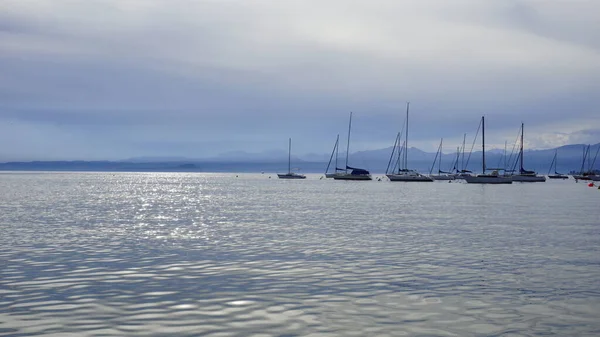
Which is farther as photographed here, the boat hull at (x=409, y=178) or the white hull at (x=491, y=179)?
the boat hull at (x=409, y=178)

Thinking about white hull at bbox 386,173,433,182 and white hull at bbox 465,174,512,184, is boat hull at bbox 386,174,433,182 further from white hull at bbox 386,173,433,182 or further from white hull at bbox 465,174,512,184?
white hull at bbox 465,174,512,184

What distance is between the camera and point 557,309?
54.2 feet

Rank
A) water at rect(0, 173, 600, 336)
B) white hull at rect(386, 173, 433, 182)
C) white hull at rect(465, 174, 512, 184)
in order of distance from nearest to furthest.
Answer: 1. water at rect(0, 173, 600, 336)
2. white hull at rect(465, 174, 512, 184)
3. white hull at rect(386, 173, 433, 182)

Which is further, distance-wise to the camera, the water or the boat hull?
the boat hull

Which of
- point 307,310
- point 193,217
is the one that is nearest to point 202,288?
point 307,310

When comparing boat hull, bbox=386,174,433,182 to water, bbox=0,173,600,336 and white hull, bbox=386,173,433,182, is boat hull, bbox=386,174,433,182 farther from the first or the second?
water, bbox=0,173,600,336

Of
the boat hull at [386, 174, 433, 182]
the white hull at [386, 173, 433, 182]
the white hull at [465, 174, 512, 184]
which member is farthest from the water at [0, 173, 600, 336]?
the white hull at [386, 173, 433, 182]

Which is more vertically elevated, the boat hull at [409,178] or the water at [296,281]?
the boat hull at [409,178]

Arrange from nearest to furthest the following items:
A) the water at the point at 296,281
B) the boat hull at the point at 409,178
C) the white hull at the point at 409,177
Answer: the water at the point at 296,281, the boat hull at the point at 409,178, the white hull at the point at 409,177

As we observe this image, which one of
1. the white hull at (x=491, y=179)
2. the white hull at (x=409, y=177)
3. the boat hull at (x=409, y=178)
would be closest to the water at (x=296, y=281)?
the white hull at (x=491, y=179)

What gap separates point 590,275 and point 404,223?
2086cm

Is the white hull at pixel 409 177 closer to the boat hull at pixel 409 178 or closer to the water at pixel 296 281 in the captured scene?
the boat hull at pixel 409 178

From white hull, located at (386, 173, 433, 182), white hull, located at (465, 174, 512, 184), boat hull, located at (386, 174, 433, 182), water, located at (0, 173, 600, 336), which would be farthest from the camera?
white hull, located at (386, 173, 433, 182)

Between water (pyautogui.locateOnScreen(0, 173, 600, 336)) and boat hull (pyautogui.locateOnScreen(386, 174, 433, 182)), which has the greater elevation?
boat hull (pyautogui.locateOnScreen(386, 174, 433, 182))
